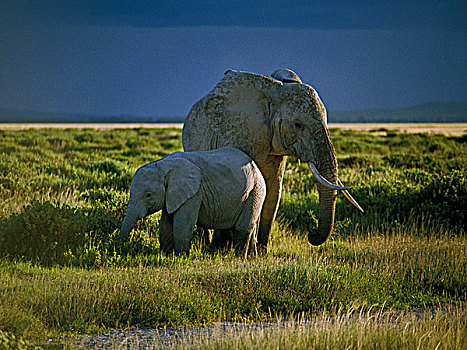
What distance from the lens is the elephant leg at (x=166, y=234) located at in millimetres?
7645

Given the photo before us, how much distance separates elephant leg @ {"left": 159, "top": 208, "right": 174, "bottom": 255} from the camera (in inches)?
301

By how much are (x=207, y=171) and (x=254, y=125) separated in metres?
1.24

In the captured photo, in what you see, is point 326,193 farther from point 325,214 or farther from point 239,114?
point 239,114

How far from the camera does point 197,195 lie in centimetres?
746

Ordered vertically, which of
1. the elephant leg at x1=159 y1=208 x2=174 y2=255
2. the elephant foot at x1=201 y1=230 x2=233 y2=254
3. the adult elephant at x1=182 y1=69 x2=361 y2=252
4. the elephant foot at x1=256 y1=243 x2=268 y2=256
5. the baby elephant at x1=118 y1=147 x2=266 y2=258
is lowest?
the elephant foot at x1=256 y1=243 x2=268 y2=256

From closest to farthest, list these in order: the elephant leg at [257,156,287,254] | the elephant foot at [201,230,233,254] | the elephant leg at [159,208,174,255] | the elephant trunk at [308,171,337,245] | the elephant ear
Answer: the elephant leg at [159,208,174,255] < the elephant trunk at [308,171,337,245] < the elephant ear < the elephant foot at [201,230,233,254] < the elephant leg at [257,156,287,254]

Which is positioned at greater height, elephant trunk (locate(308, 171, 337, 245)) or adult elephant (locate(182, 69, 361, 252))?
adult elephant (locate(182, 69, 361, 252))

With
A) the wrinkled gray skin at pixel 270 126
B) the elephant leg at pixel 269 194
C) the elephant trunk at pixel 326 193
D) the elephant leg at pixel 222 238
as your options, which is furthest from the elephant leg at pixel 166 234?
the elephant trunk at pixel 326 193

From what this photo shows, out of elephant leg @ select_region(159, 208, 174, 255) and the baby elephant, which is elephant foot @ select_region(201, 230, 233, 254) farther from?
elephant leg @ select_region(159, 208, 174, 255)

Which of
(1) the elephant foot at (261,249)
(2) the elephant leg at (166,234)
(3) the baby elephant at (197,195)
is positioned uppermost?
(3) the baby elephant at (197,195)

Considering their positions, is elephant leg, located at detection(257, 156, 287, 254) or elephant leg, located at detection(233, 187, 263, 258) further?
elephant leg, located at detection(257, 156, 287, 254)

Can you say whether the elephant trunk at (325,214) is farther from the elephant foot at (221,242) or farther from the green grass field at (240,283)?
the elephant foot at (221,242)

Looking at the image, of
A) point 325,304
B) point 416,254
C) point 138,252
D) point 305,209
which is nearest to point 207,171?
point 138,252

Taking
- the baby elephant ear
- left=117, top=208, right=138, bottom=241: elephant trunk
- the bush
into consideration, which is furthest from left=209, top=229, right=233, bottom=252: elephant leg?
the bush
